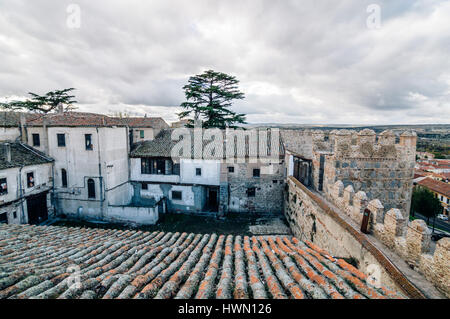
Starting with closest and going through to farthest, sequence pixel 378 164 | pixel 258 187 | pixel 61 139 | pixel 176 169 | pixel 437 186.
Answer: pixel 378 164, pixel 61 139, pixel 258 187, pixel 176 169, pixel 437 186

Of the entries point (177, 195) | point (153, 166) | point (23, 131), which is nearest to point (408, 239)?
point (177, 195)

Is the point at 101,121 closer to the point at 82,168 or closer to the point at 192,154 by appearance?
the point at 82,168

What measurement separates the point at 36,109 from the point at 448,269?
128 ft

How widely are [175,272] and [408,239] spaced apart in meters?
4.52

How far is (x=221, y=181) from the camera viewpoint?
16594 mm

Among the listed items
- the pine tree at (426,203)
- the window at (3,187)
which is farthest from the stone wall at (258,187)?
the pine tree at (426,203)

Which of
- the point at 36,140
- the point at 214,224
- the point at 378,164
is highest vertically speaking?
the point at 36,140

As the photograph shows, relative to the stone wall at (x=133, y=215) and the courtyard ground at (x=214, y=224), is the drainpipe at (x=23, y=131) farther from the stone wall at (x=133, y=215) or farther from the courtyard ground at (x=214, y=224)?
the stone wall at (x=133, y=215)

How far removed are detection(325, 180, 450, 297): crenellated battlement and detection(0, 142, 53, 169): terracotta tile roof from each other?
755 inches

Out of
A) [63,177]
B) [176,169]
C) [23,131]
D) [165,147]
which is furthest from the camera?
[165,147]

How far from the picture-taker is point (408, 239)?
3934 millimetres

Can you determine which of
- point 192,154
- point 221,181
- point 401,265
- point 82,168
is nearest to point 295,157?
point 221,181

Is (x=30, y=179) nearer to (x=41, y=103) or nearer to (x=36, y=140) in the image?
(x=36, y=140)
